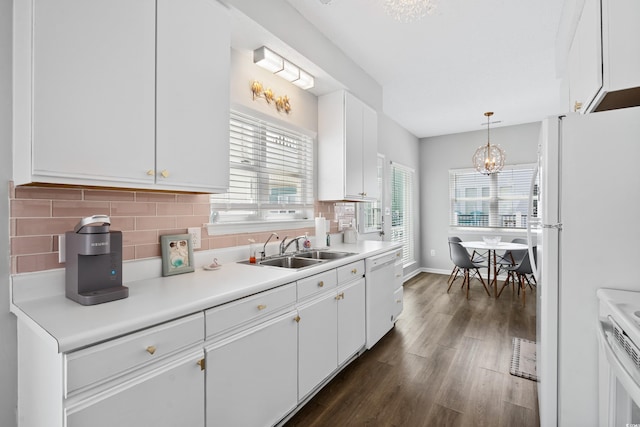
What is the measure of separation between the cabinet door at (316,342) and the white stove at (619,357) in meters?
1.39

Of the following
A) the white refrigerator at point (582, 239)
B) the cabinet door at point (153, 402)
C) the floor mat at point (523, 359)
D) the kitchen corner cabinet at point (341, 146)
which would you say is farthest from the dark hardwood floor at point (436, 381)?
the kitchen corner cabinet at point (341, 146)

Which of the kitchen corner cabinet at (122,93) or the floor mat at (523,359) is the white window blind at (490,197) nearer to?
the floor mat at (523,359)

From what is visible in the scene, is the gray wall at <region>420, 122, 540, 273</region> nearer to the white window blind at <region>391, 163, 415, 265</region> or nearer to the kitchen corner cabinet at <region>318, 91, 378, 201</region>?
the white window blind at <region>391, 163, 415, 265</region>

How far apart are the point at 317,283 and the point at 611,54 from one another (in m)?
→ 1.87

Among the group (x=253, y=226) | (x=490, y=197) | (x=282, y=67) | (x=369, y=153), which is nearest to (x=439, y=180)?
(x=490, y=197)

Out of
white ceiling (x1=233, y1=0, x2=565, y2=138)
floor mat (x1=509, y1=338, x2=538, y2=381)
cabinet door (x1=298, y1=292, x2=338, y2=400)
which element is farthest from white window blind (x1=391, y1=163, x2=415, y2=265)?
cabinet door (x1=298, y1=292, x2=338, y2=400)

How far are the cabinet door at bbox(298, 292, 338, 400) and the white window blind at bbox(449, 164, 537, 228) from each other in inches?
174

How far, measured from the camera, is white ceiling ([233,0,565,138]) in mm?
2295

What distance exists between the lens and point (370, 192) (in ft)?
11.4

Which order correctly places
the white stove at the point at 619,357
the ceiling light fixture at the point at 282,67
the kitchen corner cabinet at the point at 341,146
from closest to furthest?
1. the white stove at the point at 619,357
2. the ceiling light fixture at the point at 282,67
3. the kitchen corner cabinet at the point at 341,146

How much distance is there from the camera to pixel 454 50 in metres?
2.85

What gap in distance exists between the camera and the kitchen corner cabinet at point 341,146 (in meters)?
3.02

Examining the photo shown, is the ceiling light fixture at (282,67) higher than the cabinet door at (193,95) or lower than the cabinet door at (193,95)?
higher

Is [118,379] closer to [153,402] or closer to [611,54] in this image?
[153,402]
